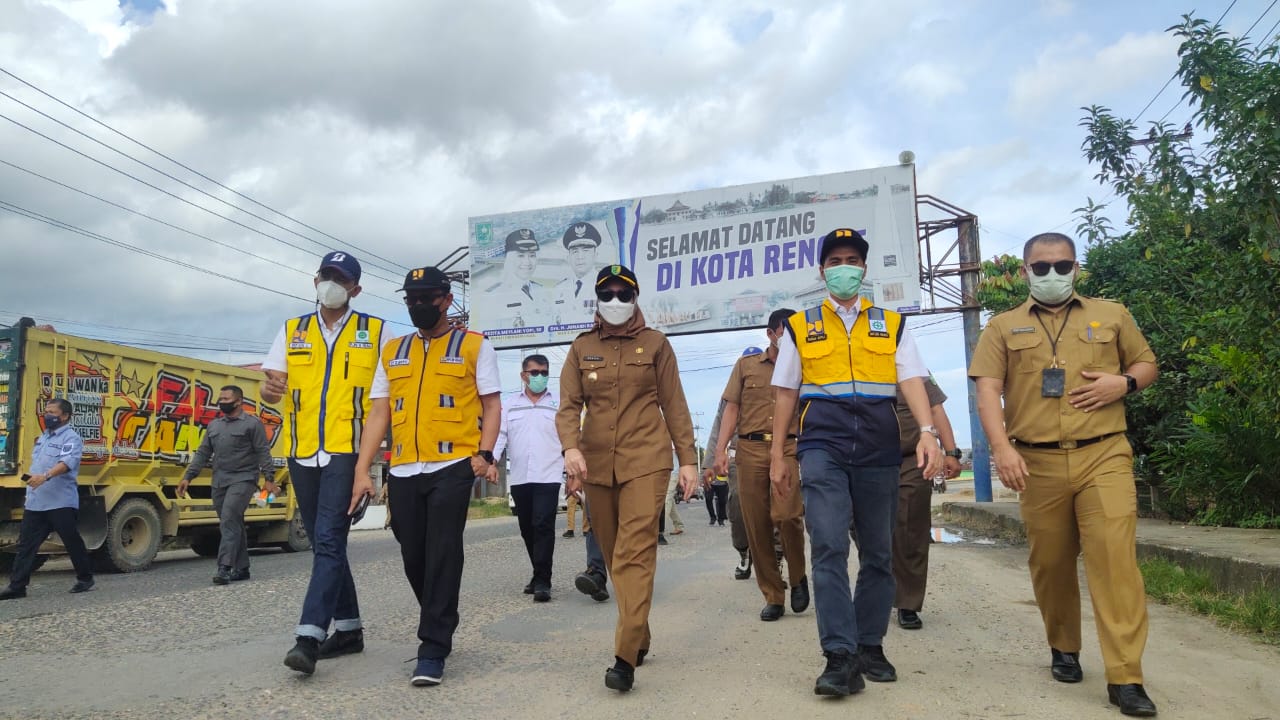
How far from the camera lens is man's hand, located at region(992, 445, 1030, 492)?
13.4 feet

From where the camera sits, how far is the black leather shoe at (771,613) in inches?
241

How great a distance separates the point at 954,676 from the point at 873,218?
64.6ft

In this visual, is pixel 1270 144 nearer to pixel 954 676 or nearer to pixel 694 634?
pixel 954 676

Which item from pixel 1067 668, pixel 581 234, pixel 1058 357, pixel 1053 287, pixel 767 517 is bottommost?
pixel 1067 668

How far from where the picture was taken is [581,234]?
2547 centimetres

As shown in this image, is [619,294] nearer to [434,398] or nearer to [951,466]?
[434,398]

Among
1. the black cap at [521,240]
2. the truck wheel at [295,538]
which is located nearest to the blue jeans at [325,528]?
the truck wheel at [295,538]

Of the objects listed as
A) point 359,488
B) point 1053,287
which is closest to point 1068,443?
point 1053,287

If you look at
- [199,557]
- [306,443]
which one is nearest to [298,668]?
[306,443]

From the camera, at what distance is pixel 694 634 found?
5.61 meters

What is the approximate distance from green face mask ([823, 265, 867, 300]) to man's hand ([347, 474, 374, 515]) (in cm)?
234

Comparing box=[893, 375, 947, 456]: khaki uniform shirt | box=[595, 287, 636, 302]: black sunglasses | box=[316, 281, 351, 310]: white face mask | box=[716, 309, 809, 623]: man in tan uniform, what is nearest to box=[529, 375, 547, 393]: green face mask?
box=[716, 309, 809, 623]: man in tan uniform

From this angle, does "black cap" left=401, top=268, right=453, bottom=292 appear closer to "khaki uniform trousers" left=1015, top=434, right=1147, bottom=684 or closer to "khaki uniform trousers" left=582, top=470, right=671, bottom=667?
"khaki uniform trousers" left=582, top=470, right=671, bottom=667

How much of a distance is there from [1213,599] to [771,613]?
9.20 feet
